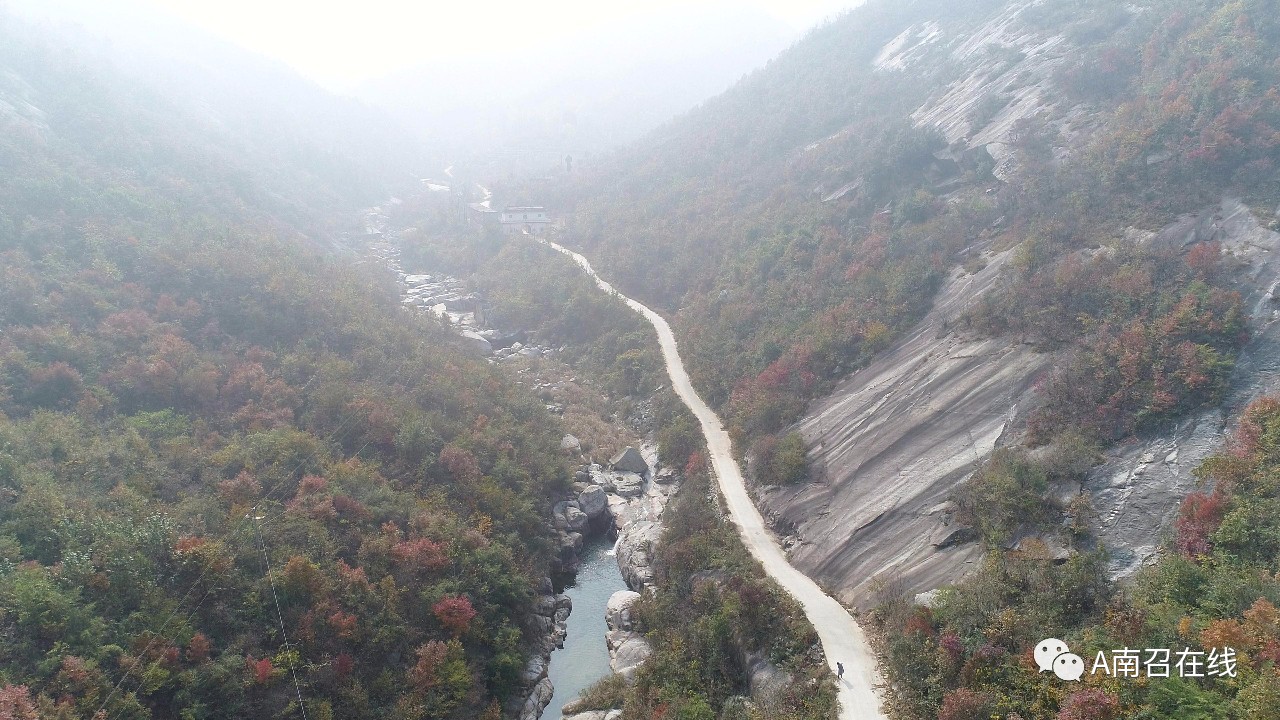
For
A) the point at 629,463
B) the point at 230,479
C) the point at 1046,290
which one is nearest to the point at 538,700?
the point at 230,479

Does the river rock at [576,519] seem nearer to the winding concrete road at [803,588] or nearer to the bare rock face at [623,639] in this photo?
the bare rock face at [623,639]

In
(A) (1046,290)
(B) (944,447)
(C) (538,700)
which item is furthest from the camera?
(A) (1046,290)

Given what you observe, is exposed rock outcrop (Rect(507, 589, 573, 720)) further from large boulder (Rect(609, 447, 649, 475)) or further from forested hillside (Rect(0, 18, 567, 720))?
large boulder (Rect(609, 447, 649, 475))

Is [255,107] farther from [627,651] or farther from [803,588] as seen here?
[803,588]

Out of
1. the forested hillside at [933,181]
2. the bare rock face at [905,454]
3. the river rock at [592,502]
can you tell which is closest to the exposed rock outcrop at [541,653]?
the river rock at [592,502]

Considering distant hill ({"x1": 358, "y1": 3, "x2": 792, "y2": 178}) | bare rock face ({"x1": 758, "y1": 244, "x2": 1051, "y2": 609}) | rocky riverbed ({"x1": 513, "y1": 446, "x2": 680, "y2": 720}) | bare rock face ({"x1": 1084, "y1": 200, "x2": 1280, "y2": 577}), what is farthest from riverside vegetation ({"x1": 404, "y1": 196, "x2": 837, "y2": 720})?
distant hill ({"x1": 358, "y1": 3, "x2": 792, "y2": 178})

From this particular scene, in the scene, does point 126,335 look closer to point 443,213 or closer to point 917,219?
point 917,219
